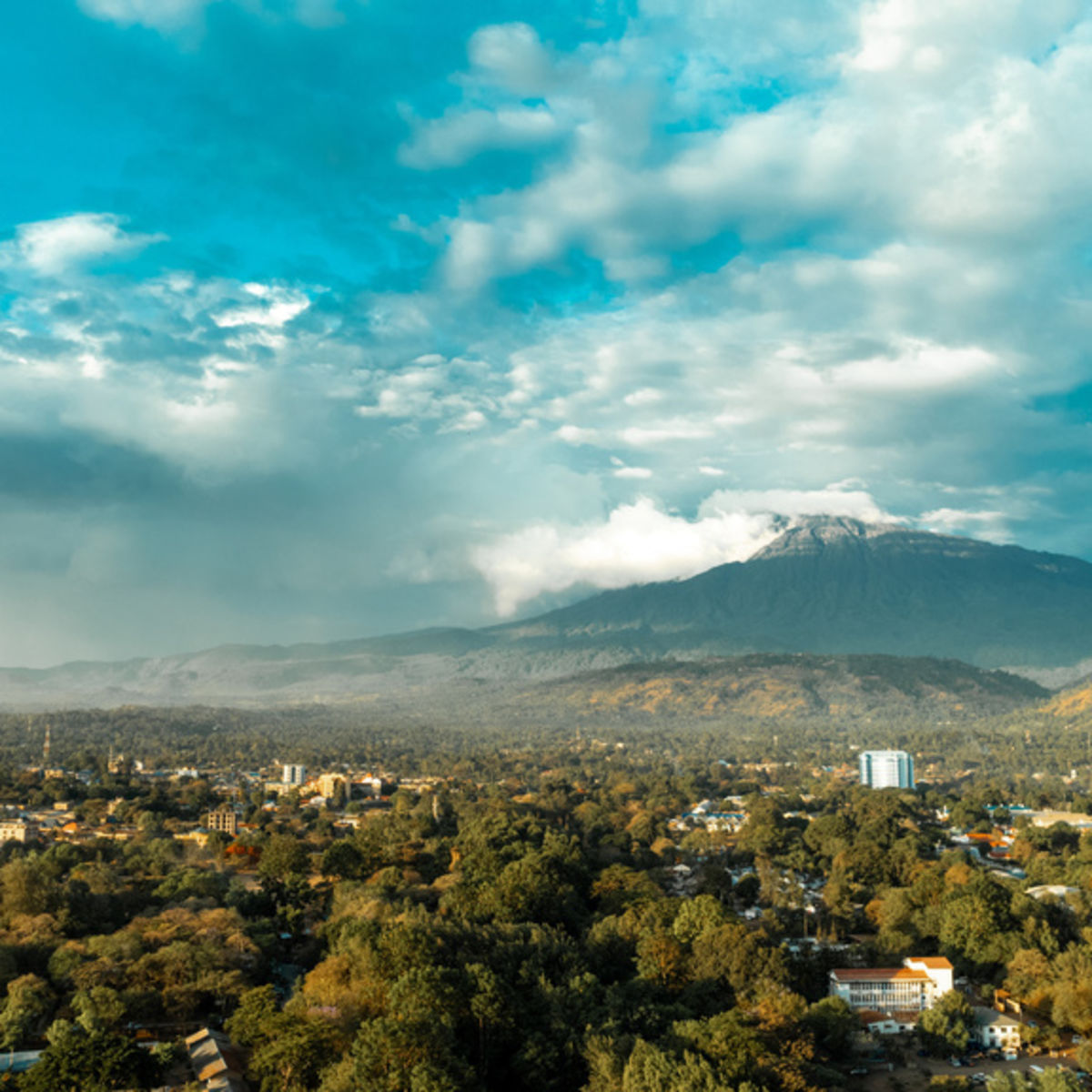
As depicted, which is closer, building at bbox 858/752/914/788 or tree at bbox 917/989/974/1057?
tree at bbox 917/989/974/1057

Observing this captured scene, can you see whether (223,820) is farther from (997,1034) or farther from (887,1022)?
(997,1034)

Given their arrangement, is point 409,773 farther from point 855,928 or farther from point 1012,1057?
point 1012,1057

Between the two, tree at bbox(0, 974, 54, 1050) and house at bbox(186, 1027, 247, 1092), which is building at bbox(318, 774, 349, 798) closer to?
tree at bbox(0, 974, 54, 1050)

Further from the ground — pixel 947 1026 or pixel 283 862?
pixel 283 862

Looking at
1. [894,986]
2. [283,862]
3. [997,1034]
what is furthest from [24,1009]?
[997,1034]

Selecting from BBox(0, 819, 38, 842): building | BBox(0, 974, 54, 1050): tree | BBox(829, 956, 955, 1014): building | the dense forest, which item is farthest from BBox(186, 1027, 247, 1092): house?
BBox(0, 819, 38, 842): building

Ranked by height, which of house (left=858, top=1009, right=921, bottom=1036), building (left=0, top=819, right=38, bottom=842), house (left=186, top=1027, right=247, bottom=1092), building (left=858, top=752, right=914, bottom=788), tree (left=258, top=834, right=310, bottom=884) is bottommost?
building (left=858, top=752, right=914, bottom=788)
